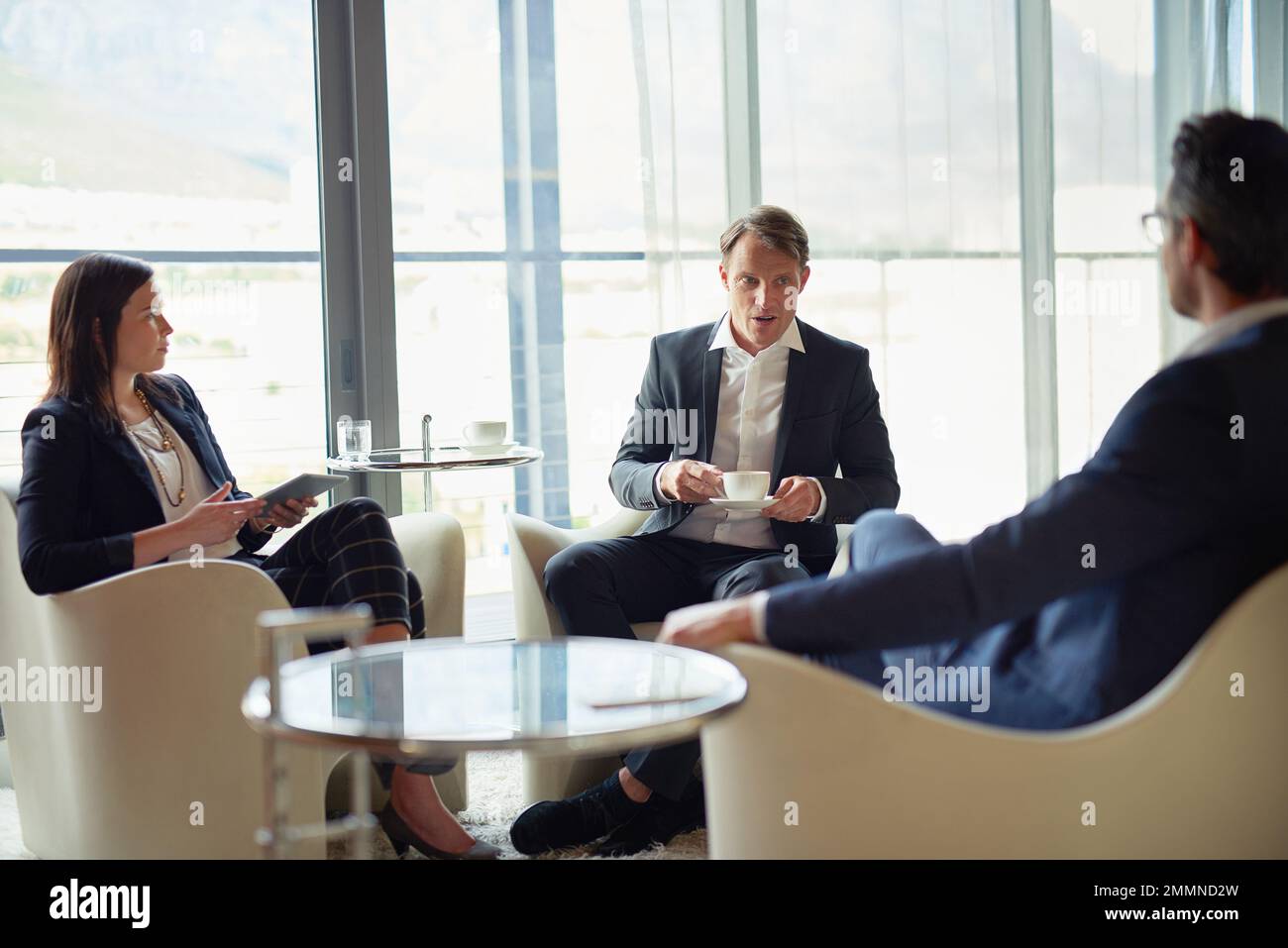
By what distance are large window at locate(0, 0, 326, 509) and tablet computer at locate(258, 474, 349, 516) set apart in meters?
1.08

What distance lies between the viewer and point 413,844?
2.29 metres

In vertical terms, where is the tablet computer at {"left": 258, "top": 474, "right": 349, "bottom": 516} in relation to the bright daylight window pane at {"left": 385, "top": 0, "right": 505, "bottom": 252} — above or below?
below

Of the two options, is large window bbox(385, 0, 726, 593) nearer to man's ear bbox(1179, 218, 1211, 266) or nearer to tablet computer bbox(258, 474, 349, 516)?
tablet computer bbox(258, 474, 349, 516)

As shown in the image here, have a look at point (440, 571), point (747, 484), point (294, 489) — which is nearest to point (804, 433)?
point (747, 484)

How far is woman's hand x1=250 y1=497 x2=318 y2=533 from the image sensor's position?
7.87 ft

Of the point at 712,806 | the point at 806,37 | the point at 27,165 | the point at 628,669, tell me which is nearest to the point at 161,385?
the point at 27,165

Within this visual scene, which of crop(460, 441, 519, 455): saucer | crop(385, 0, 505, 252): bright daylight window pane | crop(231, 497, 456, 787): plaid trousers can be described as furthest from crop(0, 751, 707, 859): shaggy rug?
crop(385, 0, 505, 252): bright daylight window pane

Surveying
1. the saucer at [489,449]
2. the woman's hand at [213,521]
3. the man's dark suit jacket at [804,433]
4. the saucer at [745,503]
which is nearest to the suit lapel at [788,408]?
the man's dark suit jacket at [804,433]

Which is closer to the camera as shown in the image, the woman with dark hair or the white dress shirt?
the woman with dark hair

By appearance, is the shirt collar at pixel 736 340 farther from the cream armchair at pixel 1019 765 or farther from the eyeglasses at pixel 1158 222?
the cream armchair at pixel 1019 765

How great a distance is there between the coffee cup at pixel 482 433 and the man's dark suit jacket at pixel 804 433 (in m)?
0.34
